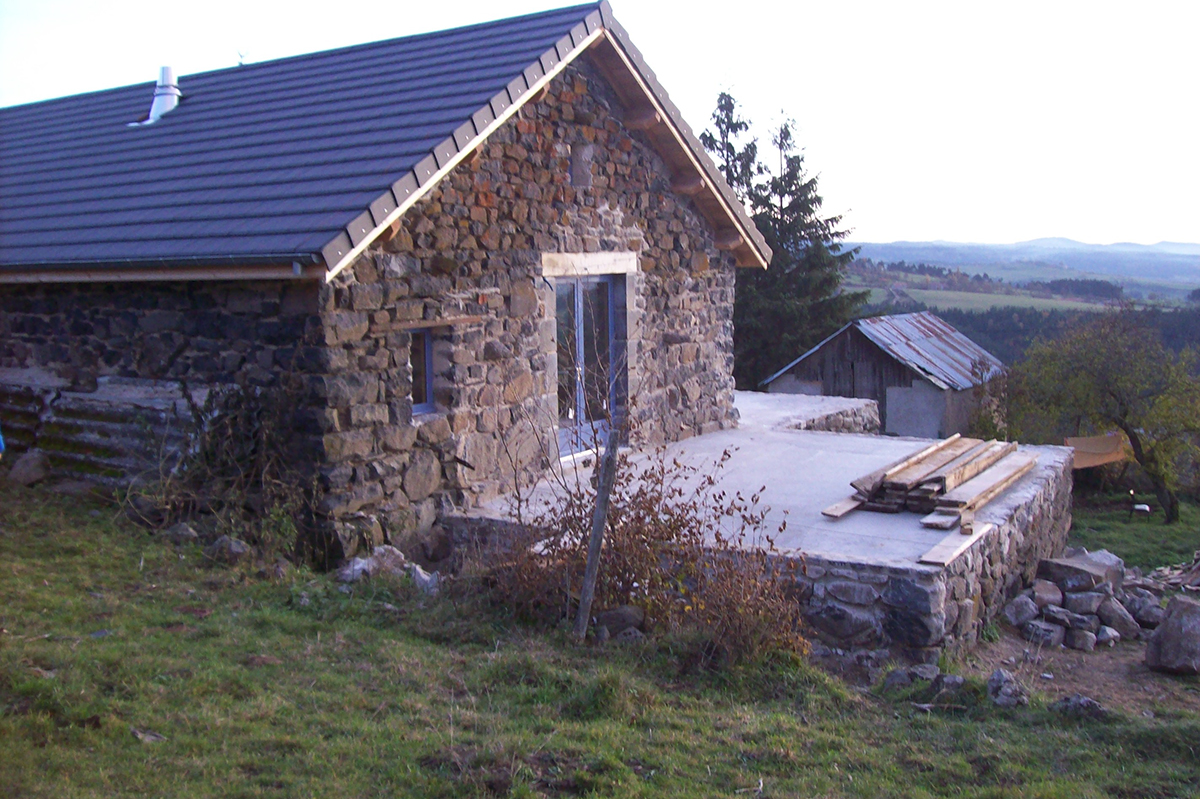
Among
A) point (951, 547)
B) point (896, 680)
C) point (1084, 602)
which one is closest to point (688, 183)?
point (951, 547)

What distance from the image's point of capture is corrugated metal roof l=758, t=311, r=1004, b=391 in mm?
23312

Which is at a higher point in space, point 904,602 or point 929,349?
point 929,349

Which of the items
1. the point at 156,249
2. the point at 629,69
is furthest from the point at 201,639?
the point at 629,69

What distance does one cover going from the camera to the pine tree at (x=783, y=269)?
98.4 ft

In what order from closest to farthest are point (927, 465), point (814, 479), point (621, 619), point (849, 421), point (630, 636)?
point (630, 636) → point (621, 619) → point (927, 465) → point (814, 479) → point (849, 421)

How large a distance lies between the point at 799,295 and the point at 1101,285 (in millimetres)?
29599

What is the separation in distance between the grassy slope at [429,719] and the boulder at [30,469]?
6.36 ft

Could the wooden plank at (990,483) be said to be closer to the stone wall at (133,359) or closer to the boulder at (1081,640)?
the boulder at (1081,640)

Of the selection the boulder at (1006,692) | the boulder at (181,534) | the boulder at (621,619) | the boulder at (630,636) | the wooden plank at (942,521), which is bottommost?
the boulder at (1006,692)

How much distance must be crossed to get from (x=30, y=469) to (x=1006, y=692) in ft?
24.3

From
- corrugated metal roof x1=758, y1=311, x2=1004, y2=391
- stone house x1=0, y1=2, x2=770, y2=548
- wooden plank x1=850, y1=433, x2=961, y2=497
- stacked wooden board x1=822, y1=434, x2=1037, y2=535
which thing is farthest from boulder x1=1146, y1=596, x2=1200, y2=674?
corrugated metal roof x1=758, y1=311, x2=1004, y2=391

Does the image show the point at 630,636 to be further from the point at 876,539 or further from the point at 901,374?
the point at 901,374

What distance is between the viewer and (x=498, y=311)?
8648 millimetres

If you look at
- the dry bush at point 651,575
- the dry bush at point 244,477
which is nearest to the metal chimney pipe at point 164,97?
the dry bush at point 244,477
